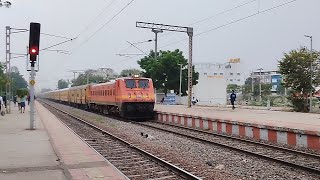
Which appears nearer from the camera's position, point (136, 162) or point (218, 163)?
point (218, 163)

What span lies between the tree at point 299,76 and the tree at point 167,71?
93.6 feet

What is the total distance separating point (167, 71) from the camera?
61719mm

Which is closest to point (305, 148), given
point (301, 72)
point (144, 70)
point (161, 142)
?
point (161, 142)

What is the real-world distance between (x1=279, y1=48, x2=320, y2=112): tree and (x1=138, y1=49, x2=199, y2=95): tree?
28519 millimetres

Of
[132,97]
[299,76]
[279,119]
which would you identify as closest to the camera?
[279,119]

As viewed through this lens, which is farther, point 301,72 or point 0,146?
point 301,72

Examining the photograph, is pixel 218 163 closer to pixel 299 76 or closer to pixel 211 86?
pixel 299 76

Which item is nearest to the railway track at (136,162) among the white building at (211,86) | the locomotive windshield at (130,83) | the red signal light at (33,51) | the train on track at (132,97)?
the red signal light at (33,51)

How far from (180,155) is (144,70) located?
5237 centimetres

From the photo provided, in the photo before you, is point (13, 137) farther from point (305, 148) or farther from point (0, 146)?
point (305, 148)

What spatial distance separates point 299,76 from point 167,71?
101ft

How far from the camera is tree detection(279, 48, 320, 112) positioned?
1276 inches

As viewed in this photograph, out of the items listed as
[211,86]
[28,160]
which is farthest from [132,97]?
[211,86]

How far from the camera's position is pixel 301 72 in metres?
32.5
